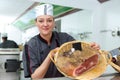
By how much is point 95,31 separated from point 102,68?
2799mm

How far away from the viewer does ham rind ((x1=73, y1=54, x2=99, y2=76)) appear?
953mm

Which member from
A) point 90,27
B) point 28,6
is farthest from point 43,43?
point 90,27

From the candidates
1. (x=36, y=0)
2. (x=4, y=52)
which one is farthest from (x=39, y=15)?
(x=36, y=0)

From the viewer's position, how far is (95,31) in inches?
146

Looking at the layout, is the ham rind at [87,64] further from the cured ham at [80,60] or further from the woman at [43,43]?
the woman at [43,43]

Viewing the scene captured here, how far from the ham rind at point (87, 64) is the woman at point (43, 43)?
20 cm

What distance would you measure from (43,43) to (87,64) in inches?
15.8

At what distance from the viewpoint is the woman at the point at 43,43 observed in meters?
1.15

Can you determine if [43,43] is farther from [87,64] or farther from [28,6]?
[28,6]

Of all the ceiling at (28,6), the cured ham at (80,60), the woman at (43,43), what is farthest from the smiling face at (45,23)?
the ceiling at (28,6)

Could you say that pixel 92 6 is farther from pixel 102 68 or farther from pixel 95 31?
pixel 102 68

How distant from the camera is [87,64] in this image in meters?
0.98

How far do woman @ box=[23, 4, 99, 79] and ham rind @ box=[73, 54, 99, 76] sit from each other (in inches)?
7.8

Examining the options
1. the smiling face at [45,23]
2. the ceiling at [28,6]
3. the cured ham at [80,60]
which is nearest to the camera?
the cured ham at [80,60]
